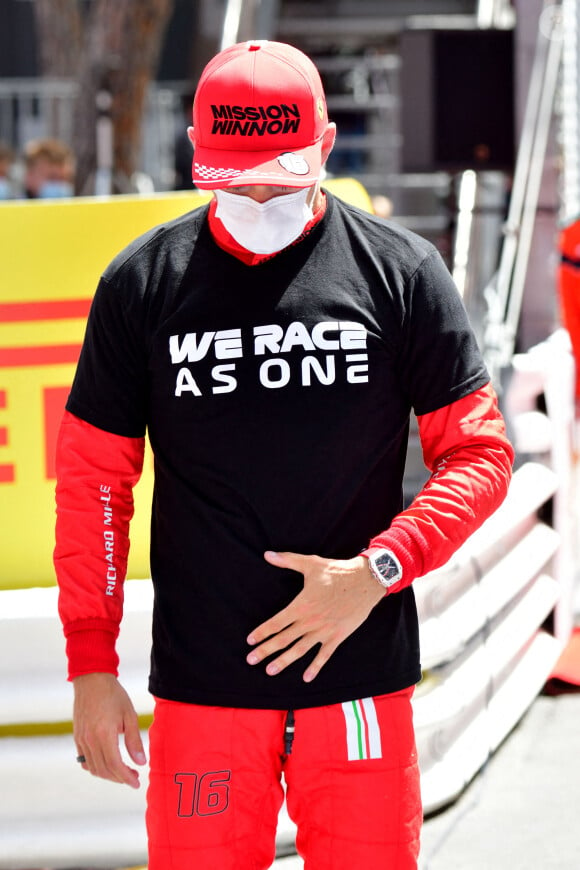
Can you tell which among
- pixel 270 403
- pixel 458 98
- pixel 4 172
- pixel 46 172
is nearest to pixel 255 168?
pixel 270 403

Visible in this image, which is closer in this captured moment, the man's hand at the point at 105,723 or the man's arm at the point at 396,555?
the man's arm at the point at 396,555

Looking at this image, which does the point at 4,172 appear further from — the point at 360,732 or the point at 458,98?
the point at 360,732

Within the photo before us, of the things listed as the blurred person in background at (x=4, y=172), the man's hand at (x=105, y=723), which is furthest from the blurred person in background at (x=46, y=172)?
the man's hand at (x=105, y=723)

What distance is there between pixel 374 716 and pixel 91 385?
721mm

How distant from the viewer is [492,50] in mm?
8289

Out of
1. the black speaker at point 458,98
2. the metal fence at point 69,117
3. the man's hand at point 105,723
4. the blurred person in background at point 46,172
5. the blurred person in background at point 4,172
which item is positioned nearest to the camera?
the man's hand at point 105,723

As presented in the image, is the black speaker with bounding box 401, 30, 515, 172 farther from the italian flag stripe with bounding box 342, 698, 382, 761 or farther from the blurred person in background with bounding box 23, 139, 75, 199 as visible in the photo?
the italian flag stripe with bounding box 342, 698, 382, 761

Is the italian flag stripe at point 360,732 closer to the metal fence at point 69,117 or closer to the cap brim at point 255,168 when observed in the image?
the cap brim at point 255,168

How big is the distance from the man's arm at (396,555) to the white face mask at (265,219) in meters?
0.39

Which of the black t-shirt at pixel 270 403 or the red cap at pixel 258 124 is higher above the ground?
the red cap at pixel 258 124

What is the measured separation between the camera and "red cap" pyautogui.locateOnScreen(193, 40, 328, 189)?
2.14 m

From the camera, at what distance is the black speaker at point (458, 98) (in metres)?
8.28

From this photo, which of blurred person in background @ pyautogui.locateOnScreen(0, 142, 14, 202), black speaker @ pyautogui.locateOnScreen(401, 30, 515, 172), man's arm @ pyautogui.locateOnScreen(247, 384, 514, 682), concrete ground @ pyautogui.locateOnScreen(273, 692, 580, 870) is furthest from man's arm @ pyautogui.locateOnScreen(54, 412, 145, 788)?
blurred person in background @ pyautogui.locateOnScreen(0, 142, 14, 202)

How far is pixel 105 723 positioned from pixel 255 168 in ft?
3.06
